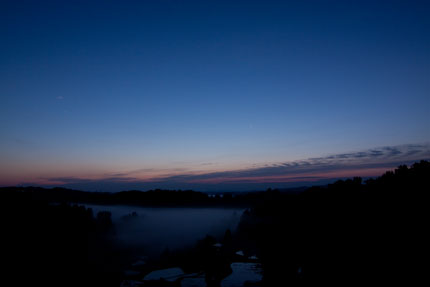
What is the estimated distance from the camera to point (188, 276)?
112 feet

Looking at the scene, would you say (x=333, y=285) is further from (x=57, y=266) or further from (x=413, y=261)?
(x=57, y=266)

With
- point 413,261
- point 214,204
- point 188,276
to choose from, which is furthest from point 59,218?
point 214,204

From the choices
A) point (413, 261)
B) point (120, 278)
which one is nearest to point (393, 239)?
point (413, 261)

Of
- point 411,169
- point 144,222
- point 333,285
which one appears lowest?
point 144,222

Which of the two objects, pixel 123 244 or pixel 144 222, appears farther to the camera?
pixel 144 222

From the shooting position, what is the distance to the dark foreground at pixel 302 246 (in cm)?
2308

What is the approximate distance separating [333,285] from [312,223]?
1895cm

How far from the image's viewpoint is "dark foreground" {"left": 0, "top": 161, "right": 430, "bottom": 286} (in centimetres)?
2308

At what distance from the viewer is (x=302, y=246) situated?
42844 mm

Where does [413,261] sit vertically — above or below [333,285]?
above

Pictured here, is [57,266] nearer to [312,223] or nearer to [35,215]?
[35,215]

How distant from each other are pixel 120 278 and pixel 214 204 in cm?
13078

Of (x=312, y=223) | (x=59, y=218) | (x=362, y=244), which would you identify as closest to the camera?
(x=362, y=244)

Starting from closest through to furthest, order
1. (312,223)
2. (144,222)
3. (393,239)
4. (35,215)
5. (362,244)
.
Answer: (393,239)
(362,244)
(312,223)
(35,215)
(144,222)
